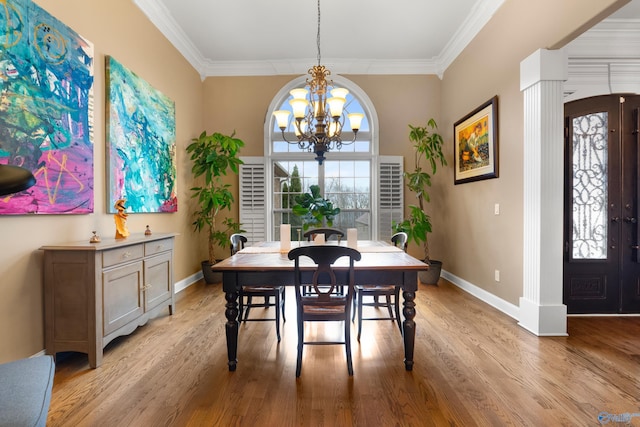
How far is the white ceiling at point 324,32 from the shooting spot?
13.2ft

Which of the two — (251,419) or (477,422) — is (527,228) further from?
(251,419)

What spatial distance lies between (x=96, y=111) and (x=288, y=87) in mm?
3280

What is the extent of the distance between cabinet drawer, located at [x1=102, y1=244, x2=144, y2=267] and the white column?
3.62 meters

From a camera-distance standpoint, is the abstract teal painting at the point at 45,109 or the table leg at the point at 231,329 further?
the table leg at the point at 231,329

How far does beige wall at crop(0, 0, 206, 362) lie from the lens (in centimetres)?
224

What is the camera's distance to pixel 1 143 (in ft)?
6.98

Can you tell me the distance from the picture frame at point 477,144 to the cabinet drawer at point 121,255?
380cm

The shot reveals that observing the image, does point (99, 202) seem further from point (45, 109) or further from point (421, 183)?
point (421, 183)

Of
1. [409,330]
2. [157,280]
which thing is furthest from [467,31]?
[157,280]

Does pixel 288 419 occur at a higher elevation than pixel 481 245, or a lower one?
lower

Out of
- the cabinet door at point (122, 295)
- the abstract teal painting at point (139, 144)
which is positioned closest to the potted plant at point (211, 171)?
the abstract teal painting at point (139, 144)

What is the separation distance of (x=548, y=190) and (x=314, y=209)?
3.12 metres

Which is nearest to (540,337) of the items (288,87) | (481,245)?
(481,245)

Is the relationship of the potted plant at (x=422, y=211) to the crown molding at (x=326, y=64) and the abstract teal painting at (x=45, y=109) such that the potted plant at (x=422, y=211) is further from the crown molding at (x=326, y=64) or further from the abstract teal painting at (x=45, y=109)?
the abstract teal painting at (x=45, y=109)
